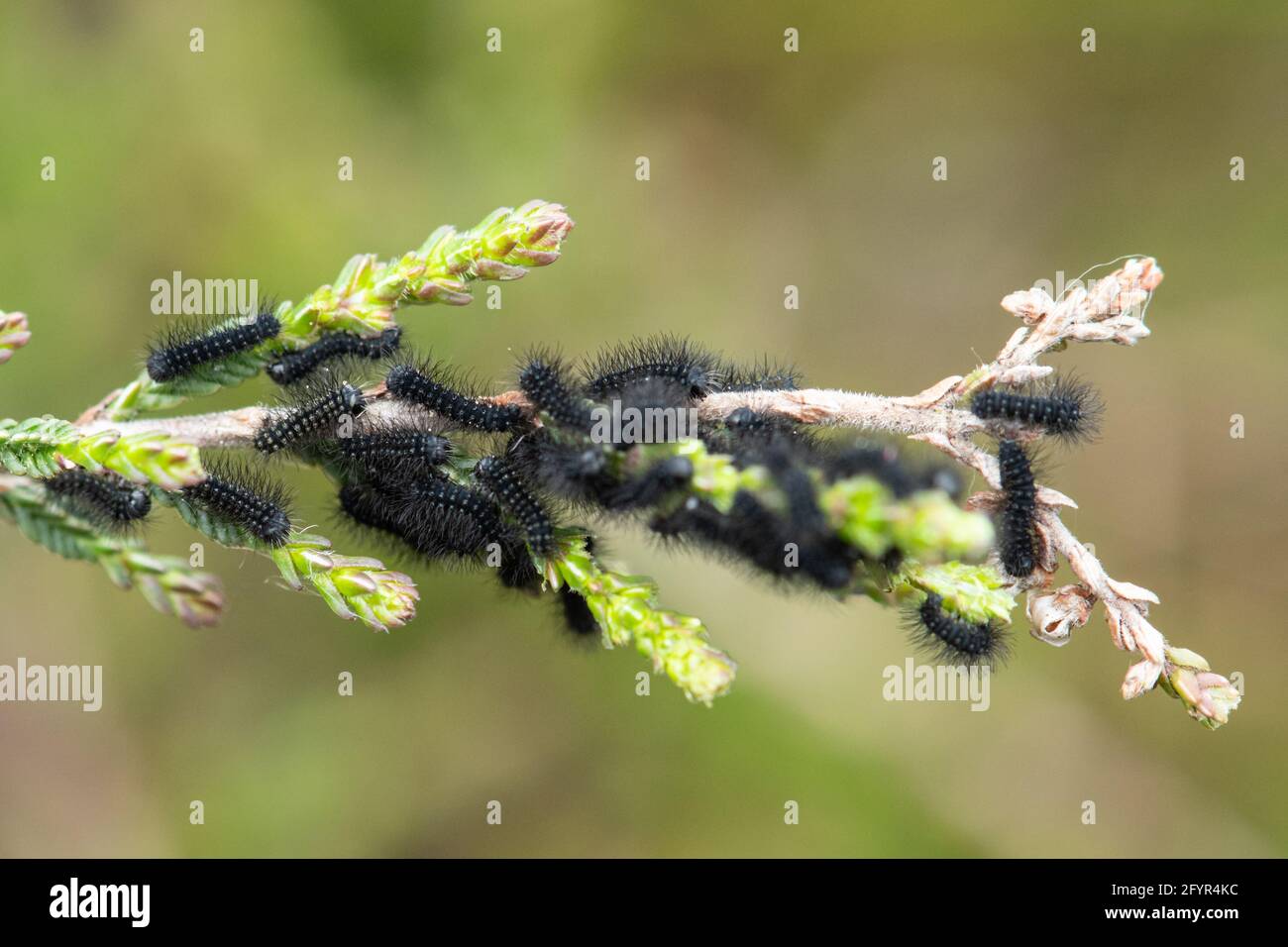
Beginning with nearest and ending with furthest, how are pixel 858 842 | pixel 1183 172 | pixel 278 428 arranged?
pixel 278 428, pixel 858 842, pixel 1183 172

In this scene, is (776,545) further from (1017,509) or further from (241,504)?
(241,504)

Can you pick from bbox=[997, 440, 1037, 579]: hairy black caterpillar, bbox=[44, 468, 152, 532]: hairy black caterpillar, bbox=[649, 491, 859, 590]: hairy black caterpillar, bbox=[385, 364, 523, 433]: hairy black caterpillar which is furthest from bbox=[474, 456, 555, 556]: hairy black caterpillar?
bbox=[997, 440, 1037, 579]: hairy black caterpillar

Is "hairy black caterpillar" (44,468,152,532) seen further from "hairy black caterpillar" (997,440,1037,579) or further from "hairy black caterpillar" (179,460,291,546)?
"hairy black caterpillar" (997,440,1037,579)

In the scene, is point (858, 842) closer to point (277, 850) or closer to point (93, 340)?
point (277, 850)

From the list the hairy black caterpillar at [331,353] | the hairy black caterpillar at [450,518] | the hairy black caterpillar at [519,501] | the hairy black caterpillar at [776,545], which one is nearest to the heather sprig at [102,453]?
the hairy black caterpillar at [331,353]

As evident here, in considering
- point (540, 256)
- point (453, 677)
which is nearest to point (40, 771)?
point (453, 677)

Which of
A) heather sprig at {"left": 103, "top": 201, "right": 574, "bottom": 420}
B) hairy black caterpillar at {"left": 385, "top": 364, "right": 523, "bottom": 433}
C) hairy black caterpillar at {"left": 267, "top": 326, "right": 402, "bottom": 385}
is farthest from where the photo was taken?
hairy black caterpillar at {"left": 267, "top": 326, "right": 402, "bottom": 385}
